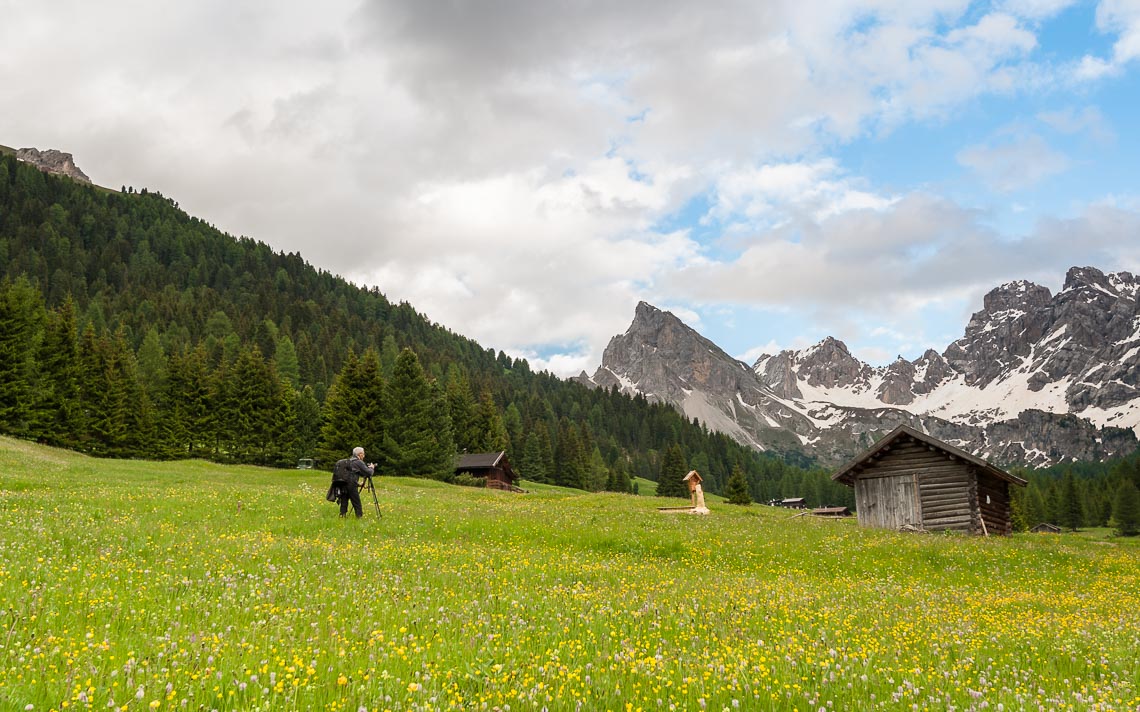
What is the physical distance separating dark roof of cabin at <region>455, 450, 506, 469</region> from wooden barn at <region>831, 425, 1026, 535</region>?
Result: 58.0m

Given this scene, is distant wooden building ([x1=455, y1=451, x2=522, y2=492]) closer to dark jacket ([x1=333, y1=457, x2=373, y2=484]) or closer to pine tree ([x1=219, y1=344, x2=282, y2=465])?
pine tree ([x1=219, y1=344, x2=282, y2=465])

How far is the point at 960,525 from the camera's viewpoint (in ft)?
125

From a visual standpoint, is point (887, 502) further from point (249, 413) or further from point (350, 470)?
point (249, 413)

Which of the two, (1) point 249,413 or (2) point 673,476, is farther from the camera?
(2) point 673,476

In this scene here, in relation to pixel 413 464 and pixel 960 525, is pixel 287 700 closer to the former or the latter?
pixel 960 525

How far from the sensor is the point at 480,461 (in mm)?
94312

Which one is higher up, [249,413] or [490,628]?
[249,413]

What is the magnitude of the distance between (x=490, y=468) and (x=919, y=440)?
205 feet

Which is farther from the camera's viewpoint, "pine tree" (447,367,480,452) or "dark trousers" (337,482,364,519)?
"pine tree" (447,367,480,452)

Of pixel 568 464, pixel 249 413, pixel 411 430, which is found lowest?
pixel 568 464

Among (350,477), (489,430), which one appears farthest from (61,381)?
(350,477)

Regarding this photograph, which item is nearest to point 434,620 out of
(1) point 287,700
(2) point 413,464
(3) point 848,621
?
(1) point 287,700

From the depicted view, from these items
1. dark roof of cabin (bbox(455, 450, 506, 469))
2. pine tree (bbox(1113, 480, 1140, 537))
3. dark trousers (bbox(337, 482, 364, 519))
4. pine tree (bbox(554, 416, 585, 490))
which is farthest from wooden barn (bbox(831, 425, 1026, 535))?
pine tree (bbox(1113, 480, 1140, 537))

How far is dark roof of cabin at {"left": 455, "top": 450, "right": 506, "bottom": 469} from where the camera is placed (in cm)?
9294
